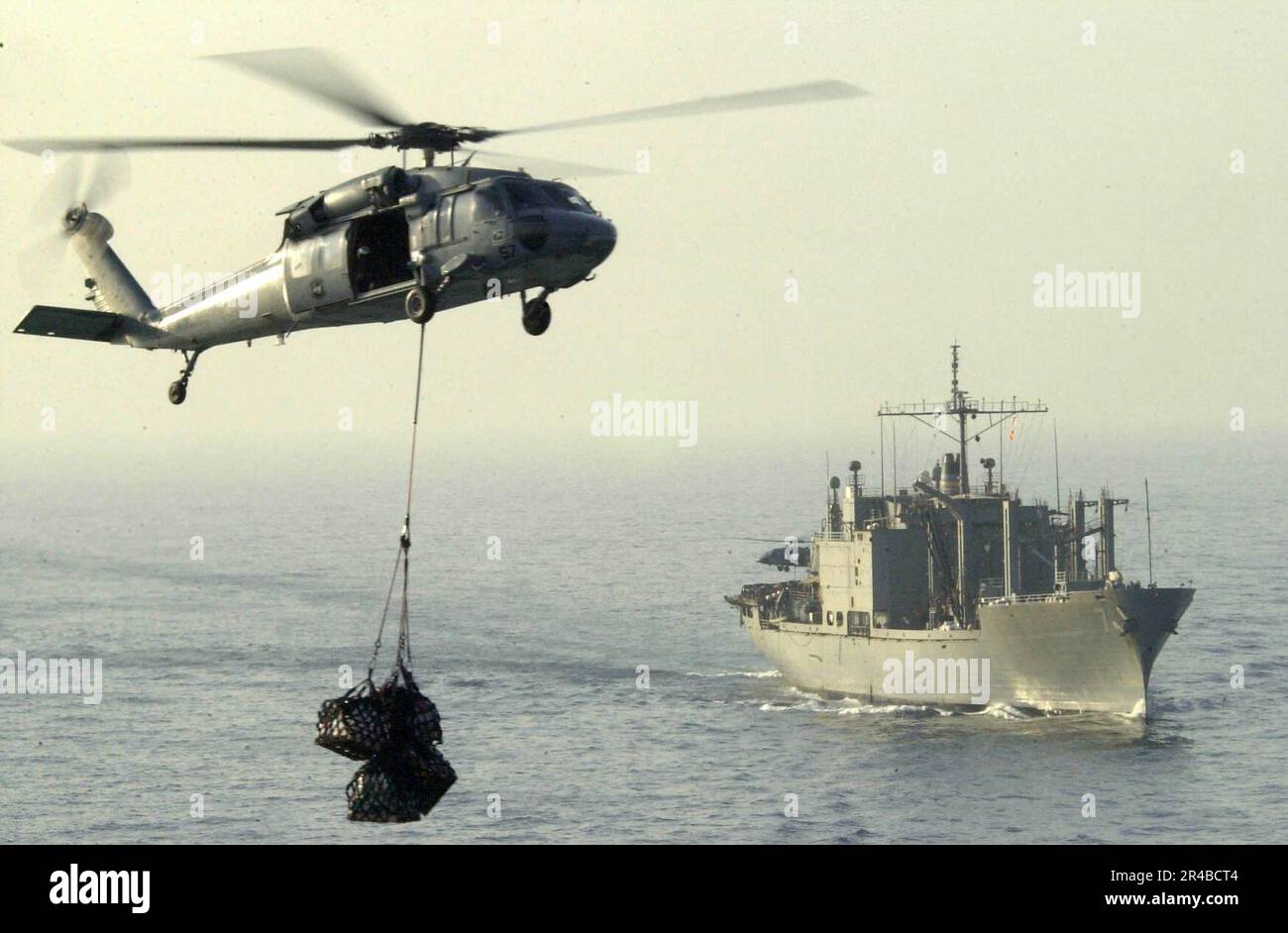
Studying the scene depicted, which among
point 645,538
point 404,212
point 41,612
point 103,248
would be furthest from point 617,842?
A: point 645,538

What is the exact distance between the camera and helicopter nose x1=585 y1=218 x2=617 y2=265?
24641 millimetres

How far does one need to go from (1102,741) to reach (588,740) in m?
18.6

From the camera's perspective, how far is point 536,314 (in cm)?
2527

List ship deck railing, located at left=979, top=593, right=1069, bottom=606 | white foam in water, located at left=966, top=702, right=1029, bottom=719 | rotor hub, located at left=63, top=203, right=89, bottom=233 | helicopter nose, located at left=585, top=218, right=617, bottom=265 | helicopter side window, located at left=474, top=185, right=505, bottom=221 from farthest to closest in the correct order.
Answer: white foam in water, located at left=966, top=702, right=1029, bottom=719
ship deck railing, located at left=979, top=593, right=1069, bottom=606
rotor hub, located at left=63, top=203, right=89, bottom=233
helicopter nose, located at left=585, top=218, right=617, bottom=265
helicopter side window, located at left=474, top=185, right=505, bottom=221

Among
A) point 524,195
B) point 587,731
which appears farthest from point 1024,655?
point 524,195

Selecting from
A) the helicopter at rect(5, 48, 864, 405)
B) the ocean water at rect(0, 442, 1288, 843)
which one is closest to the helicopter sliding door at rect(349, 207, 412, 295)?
the helicopter at rect(5, 48, 864, 405)

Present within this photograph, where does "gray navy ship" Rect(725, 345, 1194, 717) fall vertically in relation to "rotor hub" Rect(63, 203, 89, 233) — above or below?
below

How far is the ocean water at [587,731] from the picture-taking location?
56.7 meters

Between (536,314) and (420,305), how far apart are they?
1.73 metres

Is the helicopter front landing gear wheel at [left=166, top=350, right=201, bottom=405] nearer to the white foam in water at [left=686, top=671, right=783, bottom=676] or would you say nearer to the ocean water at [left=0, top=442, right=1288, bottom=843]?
the ocean water at [left=0, top=442, right=1288, bottom=843]

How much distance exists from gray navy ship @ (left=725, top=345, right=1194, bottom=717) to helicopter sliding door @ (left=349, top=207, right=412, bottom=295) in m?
42.7

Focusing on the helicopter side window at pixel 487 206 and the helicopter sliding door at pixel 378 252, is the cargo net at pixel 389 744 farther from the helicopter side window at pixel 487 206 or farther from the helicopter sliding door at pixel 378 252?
the helicopter side window at pixel 487 206

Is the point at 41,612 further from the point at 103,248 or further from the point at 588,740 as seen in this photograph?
the point at 103,248

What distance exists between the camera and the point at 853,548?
70.3m
